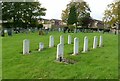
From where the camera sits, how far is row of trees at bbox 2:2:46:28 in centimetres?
6294

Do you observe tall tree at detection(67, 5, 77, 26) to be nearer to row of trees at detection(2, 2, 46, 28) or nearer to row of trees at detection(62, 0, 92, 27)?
row of trees at detection(62, 0, 92, 27)

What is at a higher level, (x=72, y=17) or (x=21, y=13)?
(x=21, y=13)

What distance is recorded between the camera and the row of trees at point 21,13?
62944 mm

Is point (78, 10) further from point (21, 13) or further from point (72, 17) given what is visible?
point (21, 13)

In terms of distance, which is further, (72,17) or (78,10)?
(78,10)

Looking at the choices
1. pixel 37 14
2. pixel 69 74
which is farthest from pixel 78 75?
pixel 37 14

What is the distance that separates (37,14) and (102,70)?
57.6 m

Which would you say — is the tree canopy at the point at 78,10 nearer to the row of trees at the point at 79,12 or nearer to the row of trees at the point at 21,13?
the row of trees at the point at 79,12

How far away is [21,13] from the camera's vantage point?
215ft

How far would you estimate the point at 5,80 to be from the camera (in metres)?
10.4

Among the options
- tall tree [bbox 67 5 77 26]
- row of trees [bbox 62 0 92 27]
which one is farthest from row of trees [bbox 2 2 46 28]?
row of trees [bbox 62 0 92 27]

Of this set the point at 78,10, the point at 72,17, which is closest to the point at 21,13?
the point at 72,17

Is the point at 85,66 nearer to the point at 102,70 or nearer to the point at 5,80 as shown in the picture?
the point at 102,70

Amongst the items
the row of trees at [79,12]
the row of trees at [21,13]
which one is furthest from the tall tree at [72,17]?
the row of trees at [21,13]
